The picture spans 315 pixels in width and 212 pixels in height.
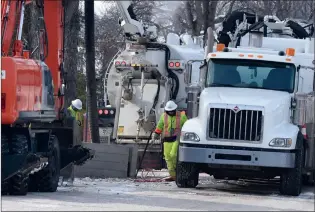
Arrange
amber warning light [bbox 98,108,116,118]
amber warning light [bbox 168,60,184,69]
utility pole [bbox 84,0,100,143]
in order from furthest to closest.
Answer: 1. utility pole [bbox 84,0,100,143]
2. amber warning light [bbox 98,108,116,118]
3. amber warning light [bbox 168,60,184,69]

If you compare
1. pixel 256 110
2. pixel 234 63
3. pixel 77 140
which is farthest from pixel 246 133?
pixel 77 140

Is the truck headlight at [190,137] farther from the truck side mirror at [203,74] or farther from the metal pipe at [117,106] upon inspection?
the metal pipe at [117,106]

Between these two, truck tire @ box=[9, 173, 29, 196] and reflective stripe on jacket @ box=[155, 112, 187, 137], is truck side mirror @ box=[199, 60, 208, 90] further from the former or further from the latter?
truck tire @ box=[9, 173, 29, 196]

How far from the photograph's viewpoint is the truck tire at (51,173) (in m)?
16.6

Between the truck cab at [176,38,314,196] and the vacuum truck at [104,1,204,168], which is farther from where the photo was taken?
the vacuum truck at [104,1,204,168]

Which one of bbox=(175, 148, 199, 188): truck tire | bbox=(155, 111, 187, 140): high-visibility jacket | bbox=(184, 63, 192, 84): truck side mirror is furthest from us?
bbox=(155, 111, 187, 140): high-visibility jacket

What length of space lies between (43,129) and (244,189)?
4.14 m

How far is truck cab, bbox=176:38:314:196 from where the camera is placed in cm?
1661

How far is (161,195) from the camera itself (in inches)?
634

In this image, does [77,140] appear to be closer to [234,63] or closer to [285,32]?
[234,63]

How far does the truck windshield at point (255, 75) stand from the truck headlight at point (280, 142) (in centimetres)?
151

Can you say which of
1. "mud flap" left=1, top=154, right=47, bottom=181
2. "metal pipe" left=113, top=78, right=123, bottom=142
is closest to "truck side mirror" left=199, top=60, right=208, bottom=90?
"mud flap" left=1, top=154, right=47, bottom=181

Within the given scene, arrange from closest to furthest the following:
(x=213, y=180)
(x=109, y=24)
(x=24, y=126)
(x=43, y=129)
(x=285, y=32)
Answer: (x=24, y=126), (x=43, y=129), (x=213, y=180), (x=285, y=32), (x=109, y=24)

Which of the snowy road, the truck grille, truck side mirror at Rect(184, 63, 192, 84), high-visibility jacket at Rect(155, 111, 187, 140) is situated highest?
truck side mirror at Rect(184, 63, 192, 84)
